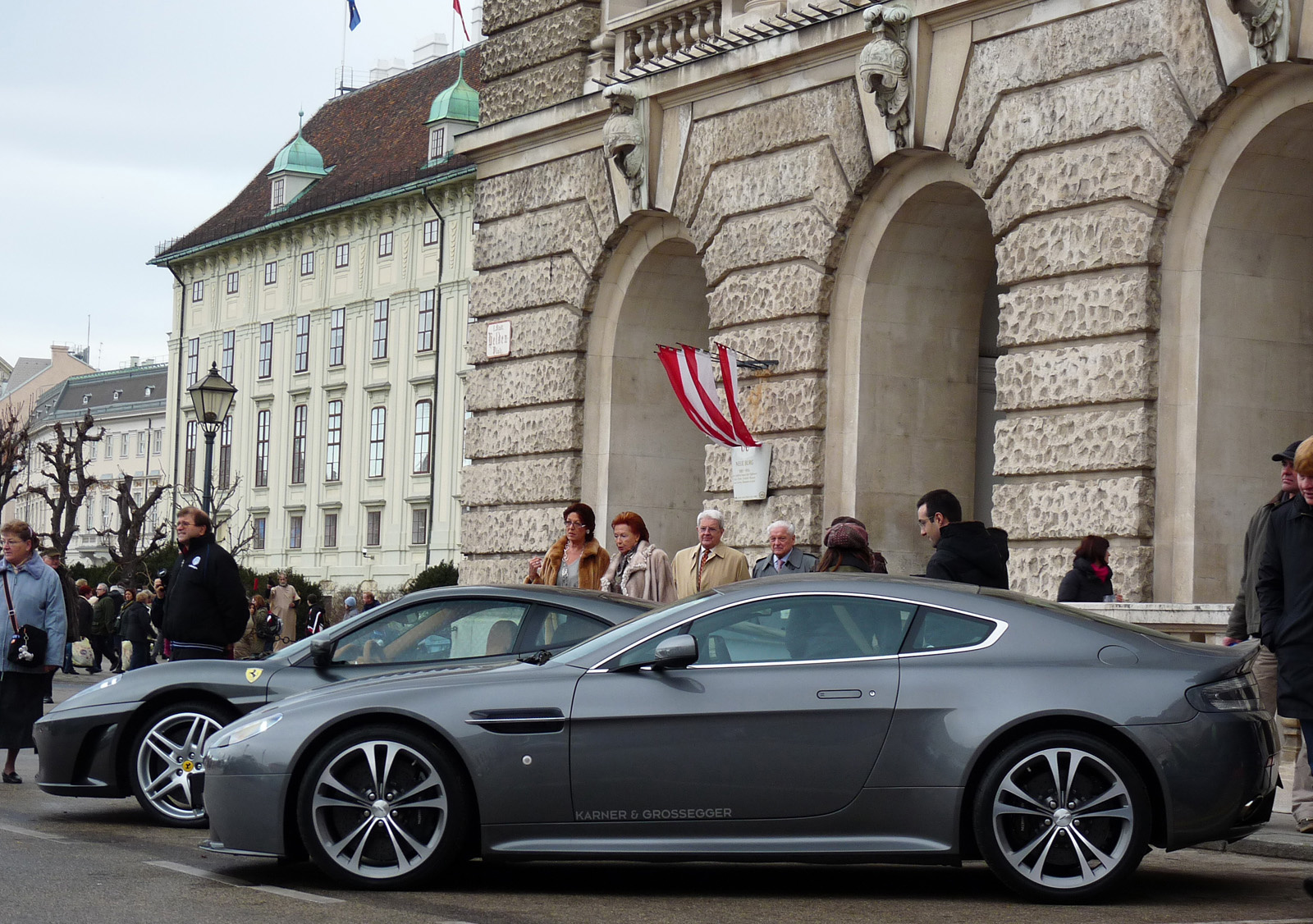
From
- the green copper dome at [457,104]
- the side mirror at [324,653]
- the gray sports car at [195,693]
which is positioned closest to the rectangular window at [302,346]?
the green copper dome at [457,104]

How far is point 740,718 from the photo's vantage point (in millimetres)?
8172

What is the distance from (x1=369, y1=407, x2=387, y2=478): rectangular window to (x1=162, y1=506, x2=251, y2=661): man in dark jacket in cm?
5406

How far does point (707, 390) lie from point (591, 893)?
9005 mm

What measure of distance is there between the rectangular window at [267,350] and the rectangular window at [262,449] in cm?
154

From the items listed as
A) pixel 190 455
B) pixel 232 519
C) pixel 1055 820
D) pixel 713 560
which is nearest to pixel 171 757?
pixel 713 560

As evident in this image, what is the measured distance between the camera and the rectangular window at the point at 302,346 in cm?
7156

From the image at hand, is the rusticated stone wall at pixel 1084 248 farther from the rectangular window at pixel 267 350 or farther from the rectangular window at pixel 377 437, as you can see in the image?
the rectangular window at pixel 267 350

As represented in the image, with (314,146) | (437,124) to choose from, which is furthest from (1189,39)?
(314,146)

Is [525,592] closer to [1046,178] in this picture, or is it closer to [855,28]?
[1046,178]

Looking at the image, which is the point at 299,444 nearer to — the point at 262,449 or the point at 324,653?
the point at 262,449

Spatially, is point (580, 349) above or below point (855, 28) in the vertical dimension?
below

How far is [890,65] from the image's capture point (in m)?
15.2

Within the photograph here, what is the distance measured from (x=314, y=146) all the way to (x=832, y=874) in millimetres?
67901

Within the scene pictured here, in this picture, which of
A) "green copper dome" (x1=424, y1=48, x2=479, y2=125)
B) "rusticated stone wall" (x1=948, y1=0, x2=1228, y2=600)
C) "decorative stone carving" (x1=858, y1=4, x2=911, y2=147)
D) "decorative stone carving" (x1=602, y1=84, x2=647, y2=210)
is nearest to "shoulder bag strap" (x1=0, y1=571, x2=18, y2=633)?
"rusticated stone wall" (x1=948, y1=0, x2=1228, y2=600)
